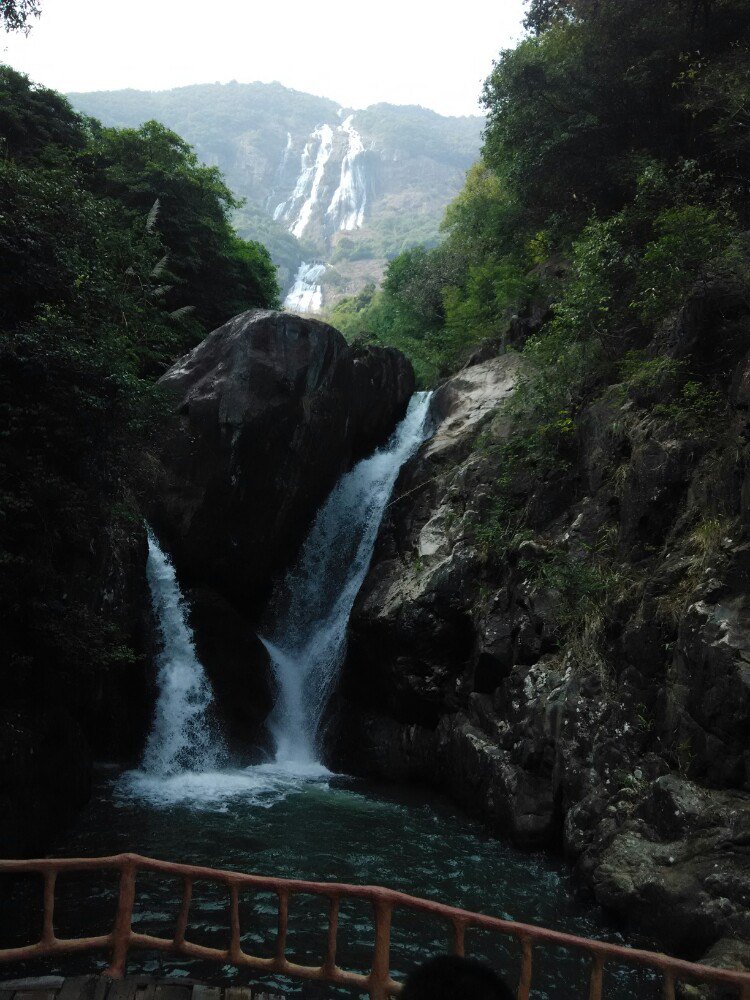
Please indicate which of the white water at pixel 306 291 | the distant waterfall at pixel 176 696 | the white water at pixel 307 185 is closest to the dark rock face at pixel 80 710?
the distant waterfall at pixel 176 696

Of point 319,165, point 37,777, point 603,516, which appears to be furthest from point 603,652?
point 319,165

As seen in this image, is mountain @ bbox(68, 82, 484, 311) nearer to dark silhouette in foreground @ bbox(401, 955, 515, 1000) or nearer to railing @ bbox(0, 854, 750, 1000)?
railing @ bbox(0, 854, 750, 1000)

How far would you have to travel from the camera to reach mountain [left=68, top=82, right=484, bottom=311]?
10675 cm

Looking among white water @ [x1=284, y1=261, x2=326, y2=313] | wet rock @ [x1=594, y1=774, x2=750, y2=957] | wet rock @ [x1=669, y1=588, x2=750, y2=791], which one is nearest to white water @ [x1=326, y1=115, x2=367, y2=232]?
white water @ [x1=284, y1=261, x2=326, y2=313]

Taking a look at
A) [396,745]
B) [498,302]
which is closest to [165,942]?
[396,745]

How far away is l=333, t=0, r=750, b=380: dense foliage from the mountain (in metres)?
72.1

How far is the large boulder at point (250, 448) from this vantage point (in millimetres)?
14992

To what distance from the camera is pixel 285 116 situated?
16912 cm

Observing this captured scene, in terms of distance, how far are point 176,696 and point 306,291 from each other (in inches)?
3383

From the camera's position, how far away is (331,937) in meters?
4.24

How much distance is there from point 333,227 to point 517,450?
124m

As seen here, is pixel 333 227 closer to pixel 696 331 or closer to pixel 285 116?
→ pixel 285 116

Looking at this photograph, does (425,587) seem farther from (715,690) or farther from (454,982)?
(454,982)

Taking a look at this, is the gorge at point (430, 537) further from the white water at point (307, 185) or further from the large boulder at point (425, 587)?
the white water at point (307, 185)
